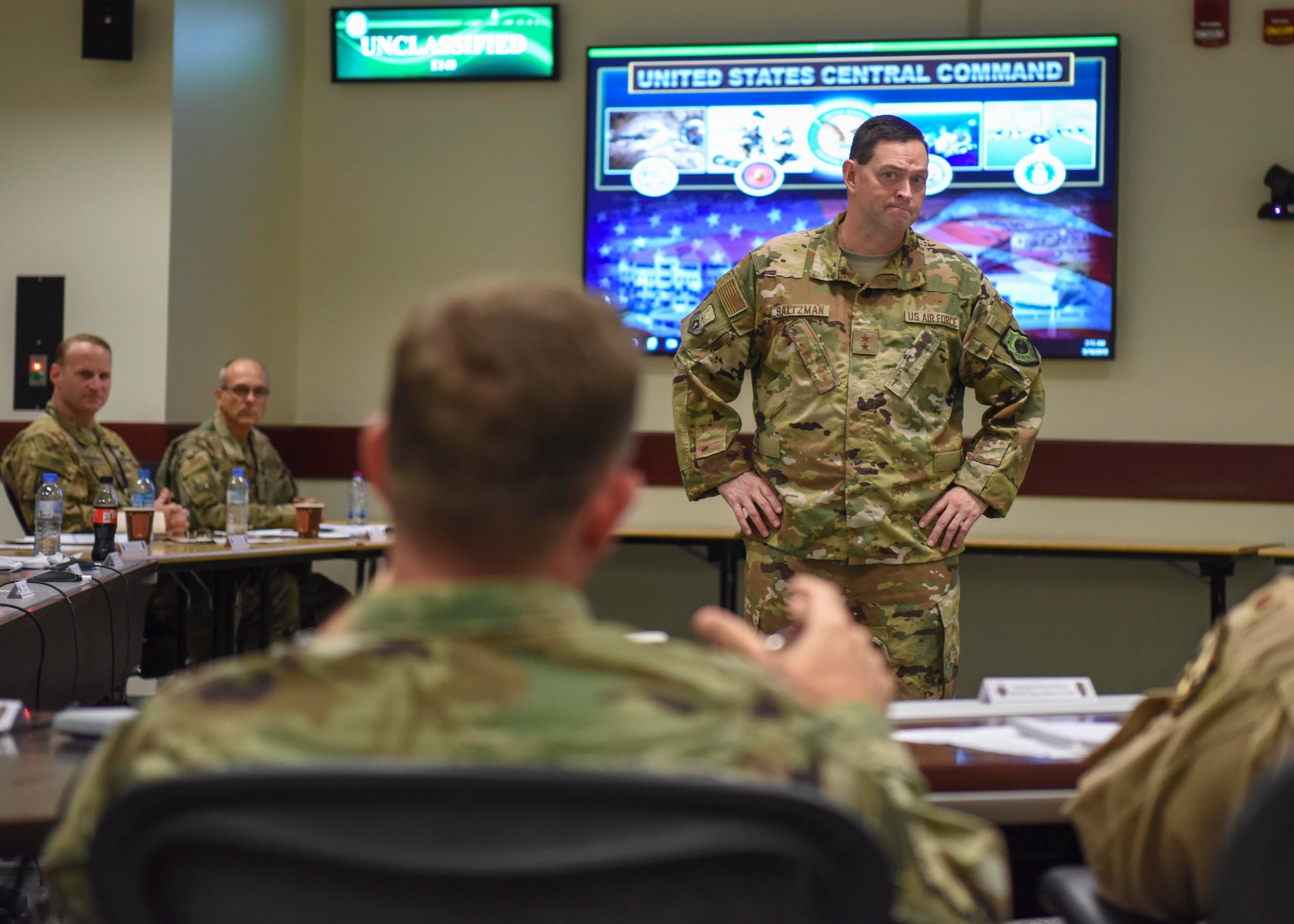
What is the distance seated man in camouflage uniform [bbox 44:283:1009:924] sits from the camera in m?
0.65

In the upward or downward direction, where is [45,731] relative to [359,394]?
downward

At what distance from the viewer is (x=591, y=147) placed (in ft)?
16.9

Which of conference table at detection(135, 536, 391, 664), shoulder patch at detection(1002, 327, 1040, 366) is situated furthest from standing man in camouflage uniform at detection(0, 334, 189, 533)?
shoulder patch at detection(1002, 327, 1040, 366)

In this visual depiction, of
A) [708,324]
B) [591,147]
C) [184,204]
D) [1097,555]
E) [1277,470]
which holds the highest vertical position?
[591,147]

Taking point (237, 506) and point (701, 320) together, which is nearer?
point (701, 320)

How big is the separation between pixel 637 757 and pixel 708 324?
2.00 metres

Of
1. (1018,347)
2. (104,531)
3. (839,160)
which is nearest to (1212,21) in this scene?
(839,160)

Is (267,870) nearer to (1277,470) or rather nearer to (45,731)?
(45,731)

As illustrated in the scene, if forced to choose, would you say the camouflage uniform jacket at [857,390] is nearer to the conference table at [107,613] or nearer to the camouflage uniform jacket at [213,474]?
the conference table at [107,613]

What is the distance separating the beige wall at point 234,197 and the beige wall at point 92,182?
0.07 meters

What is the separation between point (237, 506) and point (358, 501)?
0.93 m

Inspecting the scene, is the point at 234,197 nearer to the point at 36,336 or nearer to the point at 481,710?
the point at 36,336

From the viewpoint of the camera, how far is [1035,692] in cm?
150

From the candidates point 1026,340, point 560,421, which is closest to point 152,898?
point 560,421
